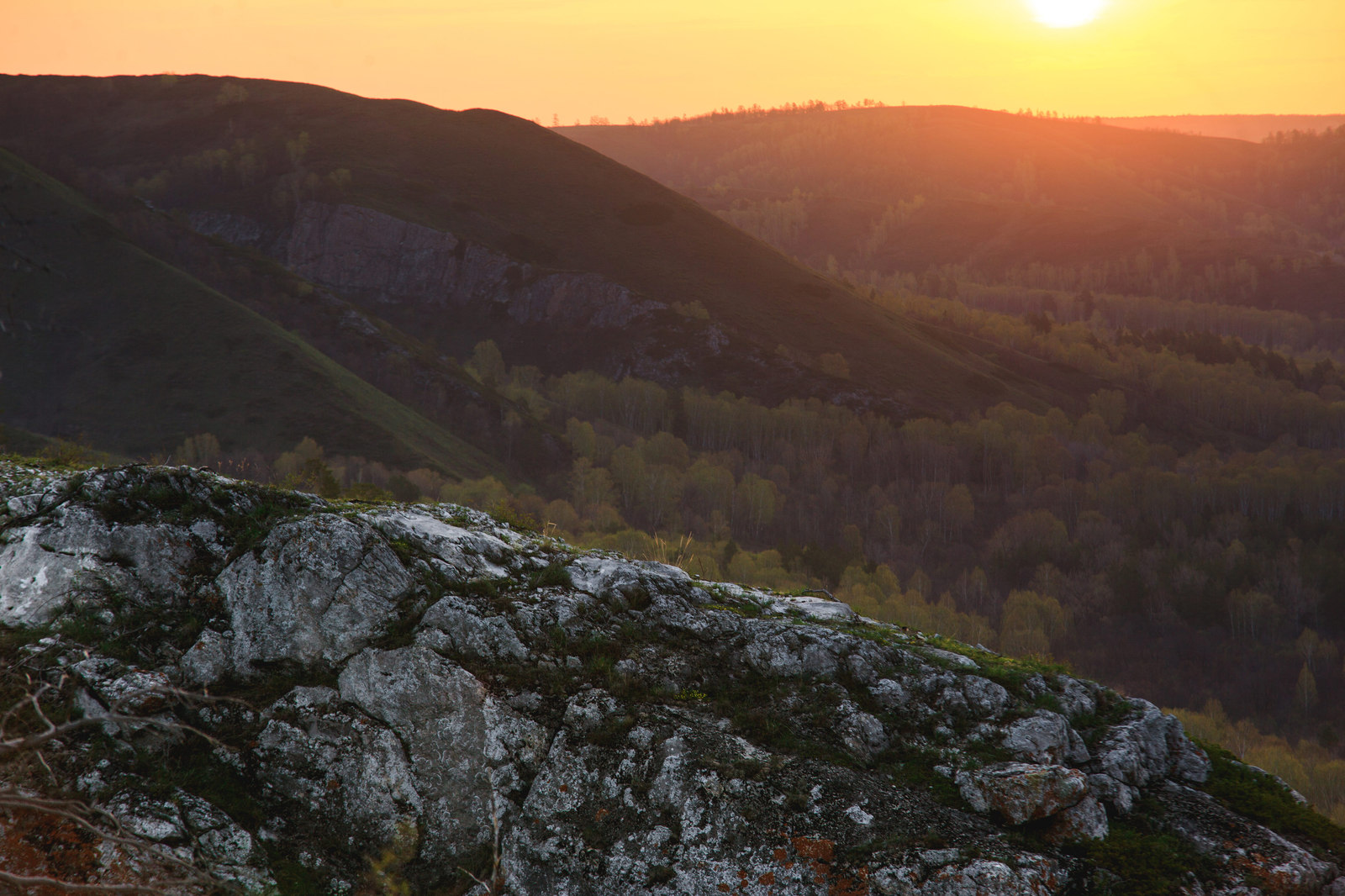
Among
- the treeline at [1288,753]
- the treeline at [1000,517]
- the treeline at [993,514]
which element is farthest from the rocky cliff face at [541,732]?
the treeline at [1288,753]

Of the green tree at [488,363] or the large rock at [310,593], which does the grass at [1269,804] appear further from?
the green tree at [488,363]

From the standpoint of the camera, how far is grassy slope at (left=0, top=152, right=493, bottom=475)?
97.6 meters

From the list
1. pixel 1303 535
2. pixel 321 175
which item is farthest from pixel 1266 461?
pixel 321 175

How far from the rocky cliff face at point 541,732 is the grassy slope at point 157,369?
91613 mm

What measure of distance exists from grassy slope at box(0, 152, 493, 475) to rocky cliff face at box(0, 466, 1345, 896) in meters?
91.6

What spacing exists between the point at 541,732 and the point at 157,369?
11483 cm

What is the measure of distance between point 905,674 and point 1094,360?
211 meters

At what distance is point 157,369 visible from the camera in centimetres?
10431

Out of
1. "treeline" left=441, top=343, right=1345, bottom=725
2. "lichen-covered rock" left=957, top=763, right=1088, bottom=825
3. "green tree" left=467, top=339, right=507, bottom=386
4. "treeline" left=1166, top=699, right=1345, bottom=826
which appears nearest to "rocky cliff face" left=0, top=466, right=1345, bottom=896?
"lichen-covered rock" left=957, top=763, right=1088, bottom=825

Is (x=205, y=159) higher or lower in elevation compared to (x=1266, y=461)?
higher

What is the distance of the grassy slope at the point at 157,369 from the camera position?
97562 millimetres

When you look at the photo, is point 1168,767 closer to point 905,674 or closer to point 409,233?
point 905,674

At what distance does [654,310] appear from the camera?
18038 centimetres

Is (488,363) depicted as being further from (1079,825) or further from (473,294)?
(1079,825)
